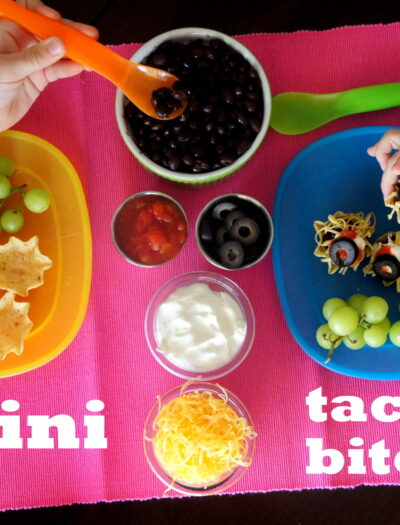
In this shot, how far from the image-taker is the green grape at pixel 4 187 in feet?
2.98

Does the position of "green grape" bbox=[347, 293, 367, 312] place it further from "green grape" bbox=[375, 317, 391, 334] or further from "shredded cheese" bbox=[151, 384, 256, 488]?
"shredded cheese" bbox=[151, 384, 256, 488]

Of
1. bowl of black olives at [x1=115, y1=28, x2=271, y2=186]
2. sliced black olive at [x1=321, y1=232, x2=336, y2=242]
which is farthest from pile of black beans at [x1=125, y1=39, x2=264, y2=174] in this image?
sliced black olive at [x1=321, y1=232, x2=336, y2=242]

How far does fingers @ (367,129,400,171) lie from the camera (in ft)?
2.90

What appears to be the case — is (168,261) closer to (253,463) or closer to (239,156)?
(239,156)

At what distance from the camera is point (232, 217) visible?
90 centimetres

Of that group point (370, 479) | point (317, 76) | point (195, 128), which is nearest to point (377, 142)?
point (317, 76)

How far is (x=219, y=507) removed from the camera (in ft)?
3.35

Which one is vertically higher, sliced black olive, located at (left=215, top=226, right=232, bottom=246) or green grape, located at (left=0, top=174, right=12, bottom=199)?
green grape, located at (left=0, top=174, right=12, bottom=199)

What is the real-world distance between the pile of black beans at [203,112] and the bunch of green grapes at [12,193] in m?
0.19

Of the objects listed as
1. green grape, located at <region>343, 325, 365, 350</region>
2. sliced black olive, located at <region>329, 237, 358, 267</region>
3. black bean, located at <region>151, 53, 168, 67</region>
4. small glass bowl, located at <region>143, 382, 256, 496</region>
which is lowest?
small glass bowl, located at <region>143, 382, 256, 496</region>

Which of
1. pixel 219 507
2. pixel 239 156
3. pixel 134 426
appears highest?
pixel 239 156

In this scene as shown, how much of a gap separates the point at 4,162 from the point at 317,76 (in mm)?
585

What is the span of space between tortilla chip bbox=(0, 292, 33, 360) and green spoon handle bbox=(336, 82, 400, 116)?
0.66m

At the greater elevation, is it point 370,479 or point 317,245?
point 317,245
